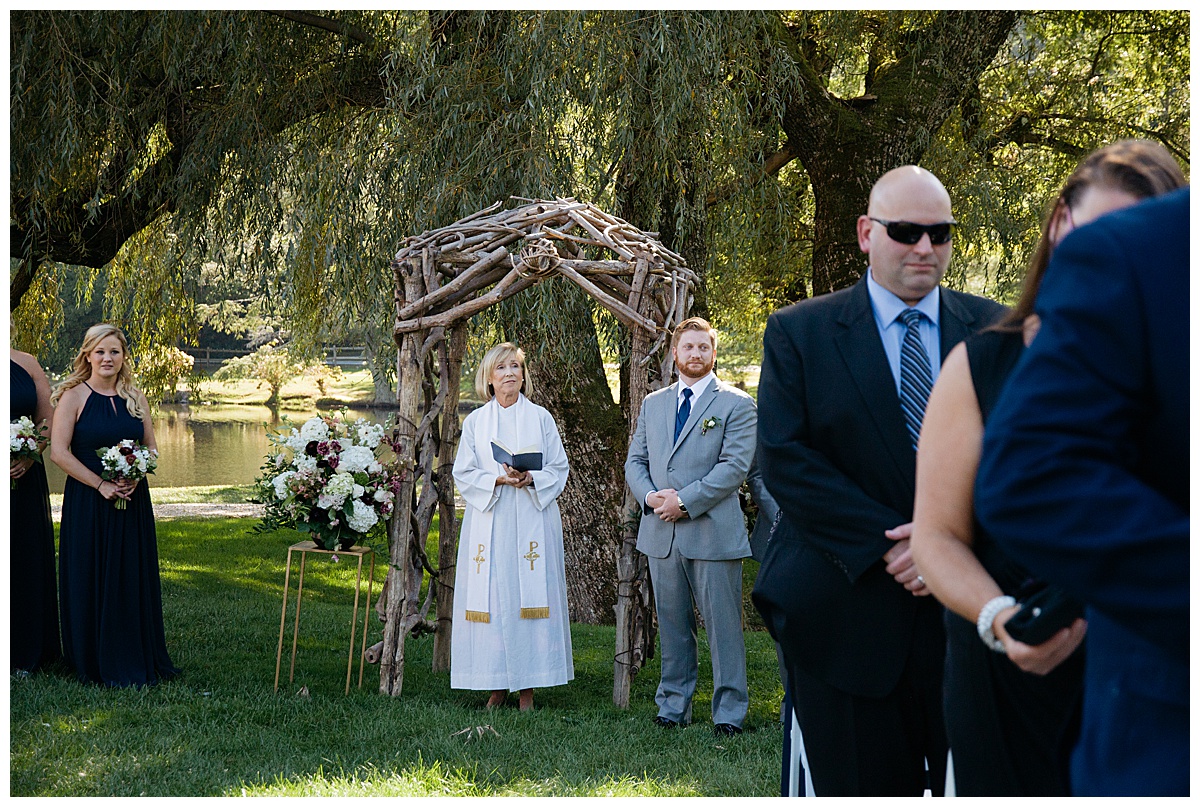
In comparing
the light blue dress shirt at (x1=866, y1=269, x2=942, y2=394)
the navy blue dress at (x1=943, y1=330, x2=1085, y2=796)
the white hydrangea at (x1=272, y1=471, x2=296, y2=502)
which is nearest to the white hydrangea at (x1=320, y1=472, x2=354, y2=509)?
the white hydrangea at (x1=272, y1=471, x2=296, y2=502)

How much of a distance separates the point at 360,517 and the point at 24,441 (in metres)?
2.17

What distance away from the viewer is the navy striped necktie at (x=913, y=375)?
274cm

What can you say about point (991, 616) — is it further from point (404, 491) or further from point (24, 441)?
point (24, 441)

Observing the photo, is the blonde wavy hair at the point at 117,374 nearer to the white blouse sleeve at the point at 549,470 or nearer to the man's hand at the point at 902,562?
the white blouse sleeve at the point at 549,470

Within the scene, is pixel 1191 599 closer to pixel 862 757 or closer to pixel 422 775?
pixel 862 757

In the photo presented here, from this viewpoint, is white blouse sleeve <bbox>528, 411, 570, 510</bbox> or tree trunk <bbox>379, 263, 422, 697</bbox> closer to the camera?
white blouse sleeve <bbox>528, 411, 570, 510</bbox>

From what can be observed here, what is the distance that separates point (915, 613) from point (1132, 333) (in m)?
1.43

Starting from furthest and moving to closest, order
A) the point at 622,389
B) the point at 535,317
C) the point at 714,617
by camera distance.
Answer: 1. the point at 622,389
2. the point at 535,317
3. the point at 714,617

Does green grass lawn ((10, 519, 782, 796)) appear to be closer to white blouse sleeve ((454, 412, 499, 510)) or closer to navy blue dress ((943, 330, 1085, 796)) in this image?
white blouse sleeve ((454, 412, 499, 510))

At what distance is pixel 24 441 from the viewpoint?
675cm

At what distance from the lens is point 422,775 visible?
481cm

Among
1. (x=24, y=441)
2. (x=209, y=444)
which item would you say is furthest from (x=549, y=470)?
(x=209, y=444)

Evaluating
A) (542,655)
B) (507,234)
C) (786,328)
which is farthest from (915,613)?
(507,234)

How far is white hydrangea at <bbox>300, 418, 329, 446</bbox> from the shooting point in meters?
6.50
